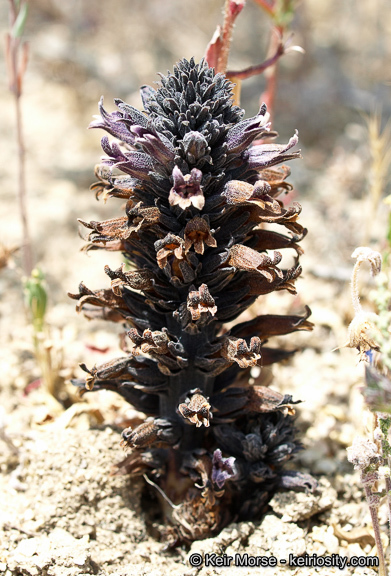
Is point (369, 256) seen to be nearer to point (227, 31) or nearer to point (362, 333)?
point (362, 333)

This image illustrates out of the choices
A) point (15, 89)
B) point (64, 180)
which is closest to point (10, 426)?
point (15, 89)

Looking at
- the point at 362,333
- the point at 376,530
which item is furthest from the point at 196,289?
the point at 376,530

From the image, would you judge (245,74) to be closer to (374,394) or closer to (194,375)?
(194,375)

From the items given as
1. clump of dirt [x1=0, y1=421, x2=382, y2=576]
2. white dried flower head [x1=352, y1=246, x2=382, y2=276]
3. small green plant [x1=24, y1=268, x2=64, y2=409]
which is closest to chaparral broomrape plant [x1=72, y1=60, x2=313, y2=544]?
clump of dirt [x1=0, y1=421, x2=382, y2=576]

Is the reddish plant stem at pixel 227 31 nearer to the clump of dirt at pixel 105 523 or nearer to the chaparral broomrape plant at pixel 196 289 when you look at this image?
the chaparral broomrape plant at pixel 196 289

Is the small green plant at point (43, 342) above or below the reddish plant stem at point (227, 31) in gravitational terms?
below

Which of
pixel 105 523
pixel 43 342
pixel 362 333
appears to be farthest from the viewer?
pixel 43 342

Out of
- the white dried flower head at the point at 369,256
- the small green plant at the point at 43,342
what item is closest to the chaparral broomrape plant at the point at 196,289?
the white dried flower head at the point at 369,256

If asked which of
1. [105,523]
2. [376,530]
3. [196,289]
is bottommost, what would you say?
[105,523]
